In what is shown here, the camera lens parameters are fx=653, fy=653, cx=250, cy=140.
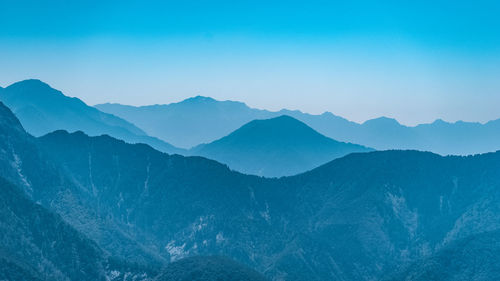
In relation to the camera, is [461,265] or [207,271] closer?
[207,271]

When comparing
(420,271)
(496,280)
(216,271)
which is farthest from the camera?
(420,271)

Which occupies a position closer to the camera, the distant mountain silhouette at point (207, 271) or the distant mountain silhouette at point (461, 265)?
the distant mountain silhouette at point (207, 271)

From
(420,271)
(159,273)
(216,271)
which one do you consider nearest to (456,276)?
(420,271)

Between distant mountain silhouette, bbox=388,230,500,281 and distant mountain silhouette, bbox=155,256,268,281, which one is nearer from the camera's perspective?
distant mountain silhouette, bbox=155,256,268,281

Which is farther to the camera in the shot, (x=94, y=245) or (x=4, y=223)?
(x=94, y=245)

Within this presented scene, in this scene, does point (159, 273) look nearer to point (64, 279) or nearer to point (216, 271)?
point (216, 271)

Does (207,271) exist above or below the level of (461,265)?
below

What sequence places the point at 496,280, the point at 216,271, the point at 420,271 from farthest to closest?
the point at 420,271, the point at 496,280, the point at 216,271

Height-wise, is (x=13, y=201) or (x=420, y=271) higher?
(x=13, y=201)
